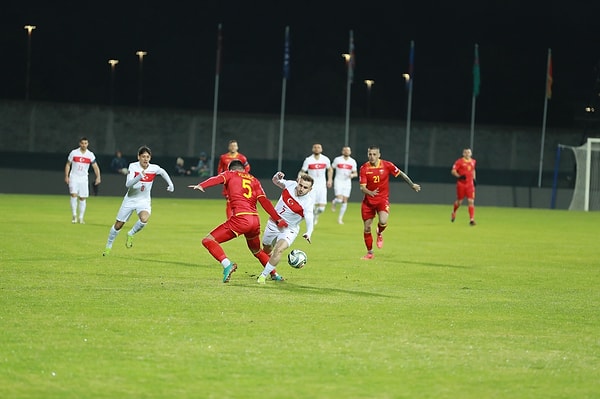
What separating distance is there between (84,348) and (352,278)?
7.85 metres

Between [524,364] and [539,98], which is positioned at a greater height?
[539,98]

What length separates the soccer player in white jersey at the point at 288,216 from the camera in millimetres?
15820

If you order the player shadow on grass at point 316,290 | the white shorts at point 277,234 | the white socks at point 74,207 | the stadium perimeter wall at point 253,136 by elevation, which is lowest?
the player shadow on grass at point 316,290

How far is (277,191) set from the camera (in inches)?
1956

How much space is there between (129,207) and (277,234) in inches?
223

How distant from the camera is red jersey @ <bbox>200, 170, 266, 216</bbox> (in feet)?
52.0

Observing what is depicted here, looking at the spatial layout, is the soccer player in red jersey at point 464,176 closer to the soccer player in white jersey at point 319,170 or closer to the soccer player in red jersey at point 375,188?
the soccer player in white jersey at point 319,170

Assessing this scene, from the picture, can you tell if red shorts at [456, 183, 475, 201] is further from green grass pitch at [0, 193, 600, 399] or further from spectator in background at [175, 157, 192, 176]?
spectator in background at [175, 157, 192, 176]

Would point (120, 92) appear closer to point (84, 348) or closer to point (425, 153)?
point (425, 153)

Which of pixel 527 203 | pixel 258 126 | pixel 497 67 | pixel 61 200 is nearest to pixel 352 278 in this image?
pixel 61 200

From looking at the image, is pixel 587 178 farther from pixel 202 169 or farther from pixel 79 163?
pixel 79 163

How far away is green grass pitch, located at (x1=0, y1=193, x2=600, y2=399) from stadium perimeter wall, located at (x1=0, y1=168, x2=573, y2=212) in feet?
85.9

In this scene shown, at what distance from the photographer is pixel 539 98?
101 m

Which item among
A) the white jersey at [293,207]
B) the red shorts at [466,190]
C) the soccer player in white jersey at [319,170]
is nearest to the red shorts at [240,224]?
the white jersey at [293,207]
